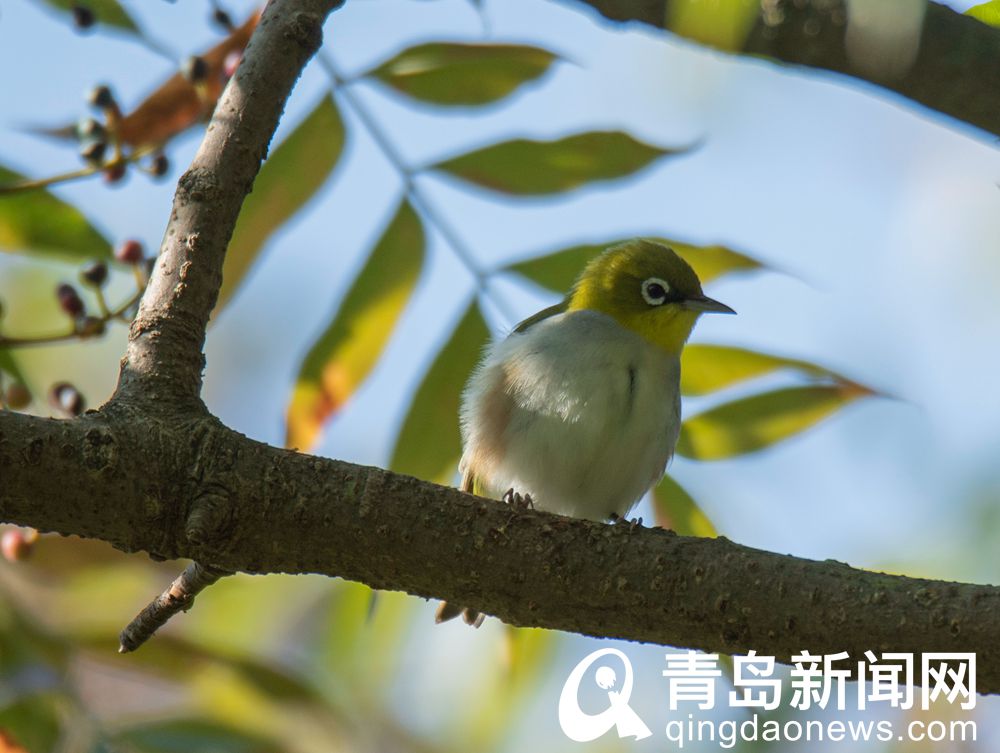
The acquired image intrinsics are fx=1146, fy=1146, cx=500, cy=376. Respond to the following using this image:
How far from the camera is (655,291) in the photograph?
4.96 m

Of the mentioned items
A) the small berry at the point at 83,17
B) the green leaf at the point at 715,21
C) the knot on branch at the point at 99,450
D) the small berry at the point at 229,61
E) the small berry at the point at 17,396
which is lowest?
the knot on branch at the point at 99,450

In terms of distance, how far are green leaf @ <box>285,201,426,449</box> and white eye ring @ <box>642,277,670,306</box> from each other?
5.10ft

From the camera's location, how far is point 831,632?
2459 mm

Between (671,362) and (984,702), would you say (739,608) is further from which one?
(984,702)

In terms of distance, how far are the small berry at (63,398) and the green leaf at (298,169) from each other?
73cm

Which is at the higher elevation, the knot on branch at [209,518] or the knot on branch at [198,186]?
the knot on branch at [198,186]

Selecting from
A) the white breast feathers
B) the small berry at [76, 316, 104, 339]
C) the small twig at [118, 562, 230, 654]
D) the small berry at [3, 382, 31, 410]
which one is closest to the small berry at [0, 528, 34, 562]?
the small berry at [3, 382, 31, 410]

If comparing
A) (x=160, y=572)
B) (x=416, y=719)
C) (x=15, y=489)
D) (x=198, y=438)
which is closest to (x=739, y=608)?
A: (x=198, y=438)

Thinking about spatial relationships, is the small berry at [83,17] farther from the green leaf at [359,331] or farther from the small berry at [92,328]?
the green leaf at [359,331]

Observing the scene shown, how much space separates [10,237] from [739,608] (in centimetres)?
239

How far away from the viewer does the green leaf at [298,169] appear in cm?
366

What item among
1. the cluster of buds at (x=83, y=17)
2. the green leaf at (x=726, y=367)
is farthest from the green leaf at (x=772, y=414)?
the cluster of buds at (x=83, y=17)

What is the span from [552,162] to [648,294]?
143 cm

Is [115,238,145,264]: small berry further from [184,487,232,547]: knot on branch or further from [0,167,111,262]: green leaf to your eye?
[184,487,232,547]: knot on branch
